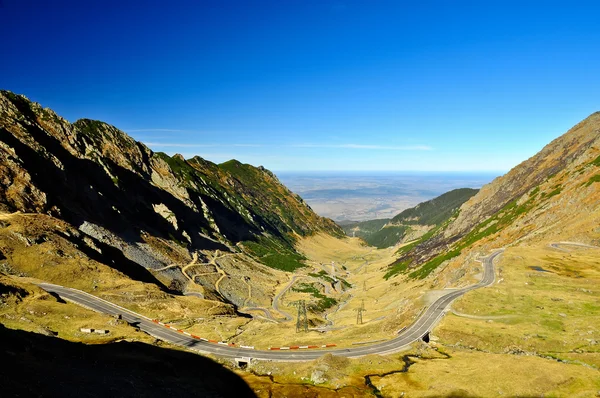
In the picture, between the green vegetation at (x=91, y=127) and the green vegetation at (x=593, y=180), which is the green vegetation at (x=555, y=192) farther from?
the green vegetation at (x=91, y=127)

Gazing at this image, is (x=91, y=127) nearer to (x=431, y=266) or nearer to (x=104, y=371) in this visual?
(x=104, y=371)

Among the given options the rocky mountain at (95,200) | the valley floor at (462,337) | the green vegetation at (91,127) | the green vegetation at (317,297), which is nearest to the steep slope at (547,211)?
the valley floor at (462,337)

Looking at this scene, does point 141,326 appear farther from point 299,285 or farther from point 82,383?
point 299,285

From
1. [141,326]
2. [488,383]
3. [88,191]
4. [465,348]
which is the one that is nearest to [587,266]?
[465,348]

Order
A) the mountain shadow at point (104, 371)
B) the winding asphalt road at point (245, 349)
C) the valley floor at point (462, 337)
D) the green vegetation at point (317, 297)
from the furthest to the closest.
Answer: the green vegetation at point (317, 297)
the winding asphalt road at point (245, 349)
the valley floor at point (462, 337)
the mountain shadow at point (104, 371)

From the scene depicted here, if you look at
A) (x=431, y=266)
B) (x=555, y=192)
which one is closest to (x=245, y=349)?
(x=431, y=266)

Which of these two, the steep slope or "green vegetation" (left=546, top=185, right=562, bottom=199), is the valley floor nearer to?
the steep slope
